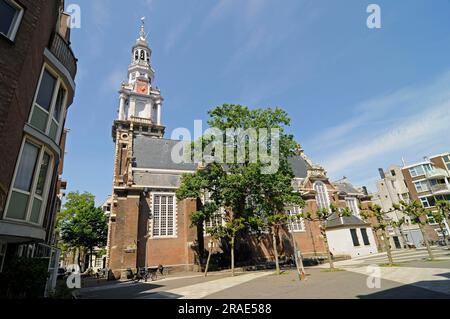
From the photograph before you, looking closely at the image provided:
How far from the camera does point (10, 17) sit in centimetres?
827

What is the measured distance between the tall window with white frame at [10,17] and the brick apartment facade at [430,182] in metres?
60.1

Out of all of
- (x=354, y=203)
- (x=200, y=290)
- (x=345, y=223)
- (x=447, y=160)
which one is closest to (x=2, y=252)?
(x=200, y=290)

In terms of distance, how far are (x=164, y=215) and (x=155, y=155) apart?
413 inches

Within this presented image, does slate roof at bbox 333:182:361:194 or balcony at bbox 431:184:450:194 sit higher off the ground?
slate roof at bbox 333:182:361:194

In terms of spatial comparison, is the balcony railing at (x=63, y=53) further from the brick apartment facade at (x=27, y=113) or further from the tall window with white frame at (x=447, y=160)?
the tall window with white frame at (x=447, y=160)

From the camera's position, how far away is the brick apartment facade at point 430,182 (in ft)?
157

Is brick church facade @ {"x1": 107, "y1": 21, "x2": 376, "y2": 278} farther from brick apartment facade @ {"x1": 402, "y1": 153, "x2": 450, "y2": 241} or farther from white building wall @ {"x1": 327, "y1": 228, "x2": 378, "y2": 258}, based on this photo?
brick apartment facade @ {"x1": 402, "y1": 153, "x2": 450, "y2": 241}

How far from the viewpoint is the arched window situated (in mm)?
41547

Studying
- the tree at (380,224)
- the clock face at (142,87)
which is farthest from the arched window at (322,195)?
the clock face at (142,87)

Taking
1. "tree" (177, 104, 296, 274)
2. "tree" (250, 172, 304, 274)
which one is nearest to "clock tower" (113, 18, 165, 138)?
"tree" (177, 104, 296, 274)

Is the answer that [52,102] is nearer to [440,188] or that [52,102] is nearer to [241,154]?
[241,154]

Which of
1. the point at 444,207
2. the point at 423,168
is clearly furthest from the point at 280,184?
the point at 423,168
